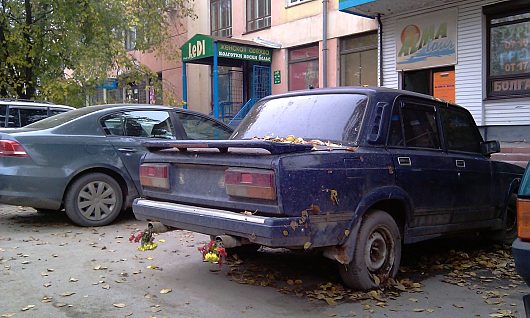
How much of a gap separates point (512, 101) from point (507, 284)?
24.3 feet

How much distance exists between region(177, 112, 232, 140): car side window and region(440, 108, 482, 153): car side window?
3.28m

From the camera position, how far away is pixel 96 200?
22.4 feet

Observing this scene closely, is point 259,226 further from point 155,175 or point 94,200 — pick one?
point 94,200

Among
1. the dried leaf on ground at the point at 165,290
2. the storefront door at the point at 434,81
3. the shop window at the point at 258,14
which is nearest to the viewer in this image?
the dried leaf on ground at the point at 165,290

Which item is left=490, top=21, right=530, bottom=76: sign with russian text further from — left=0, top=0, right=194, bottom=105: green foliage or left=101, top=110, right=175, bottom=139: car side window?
left=0, top=0, right=194, bottom=105: green foliage

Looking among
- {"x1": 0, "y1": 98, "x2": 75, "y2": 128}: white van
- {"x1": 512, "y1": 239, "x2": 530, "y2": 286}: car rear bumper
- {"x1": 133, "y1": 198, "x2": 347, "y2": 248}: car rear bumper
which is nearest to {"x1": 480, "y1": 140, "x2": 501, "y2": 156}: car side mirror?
{"x1": 133, "y1": 198, "x2": 347, "y2": 248}: car rear bumper

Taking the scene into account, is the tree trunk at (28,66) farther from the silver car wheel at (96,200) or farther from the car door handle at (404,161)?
the car door handle at (404,161)

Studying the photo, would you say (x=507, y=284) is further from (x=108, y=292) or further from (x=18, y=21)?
(x=18, y=21)

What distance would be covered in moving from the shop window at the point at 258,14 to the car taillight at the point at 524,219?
51.2 ft

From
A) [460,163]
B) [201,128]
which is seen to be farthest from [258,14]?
[460,163]

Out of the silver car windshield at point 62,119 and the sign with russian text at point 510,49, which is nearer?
the silver car windshield at point 62,119

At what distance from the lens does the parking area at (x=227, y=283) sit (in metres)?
3.90

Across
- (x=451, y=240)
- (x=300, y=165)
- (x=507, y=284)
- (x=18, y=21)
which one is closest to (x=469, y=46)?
(x=451, y=240)

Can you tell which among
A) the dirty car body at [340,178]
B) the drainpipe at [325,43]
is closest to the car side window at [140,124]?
the dirty car body at [340,178]
